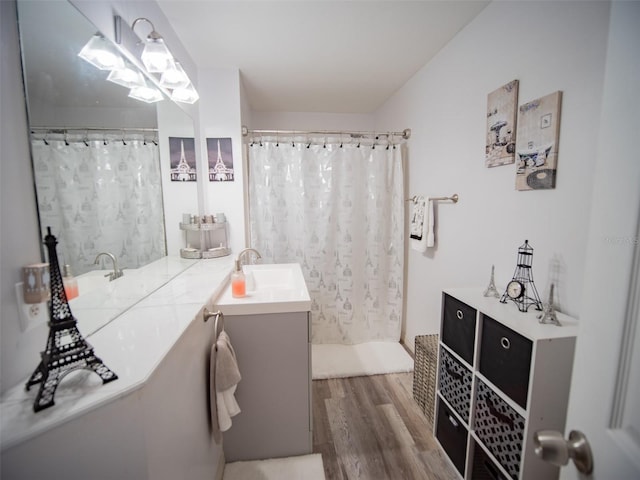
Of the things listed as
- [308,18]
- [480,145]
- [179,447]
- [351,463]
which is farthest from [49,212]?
[480,145]

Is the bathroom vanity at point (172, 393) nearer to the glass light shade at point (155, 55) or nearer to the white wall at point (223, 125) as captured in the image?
the white wall at point (223, 125)

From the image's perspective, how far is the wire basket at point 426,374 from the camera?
1.63 metres

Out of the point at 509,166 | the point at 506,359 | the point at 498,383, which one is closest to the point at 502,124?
the point at 509,166

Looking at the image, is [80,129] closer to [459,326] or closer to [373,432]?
[459,326]

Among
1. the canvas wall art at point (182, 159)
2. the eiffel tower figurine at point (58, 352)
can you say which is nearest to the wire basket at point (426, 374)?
the eiffel tower figurine at point (58, 352)

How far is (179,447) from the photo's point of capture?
788mm

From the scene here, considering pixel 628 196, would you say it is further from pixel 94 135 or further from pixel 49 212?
pixel 94 135

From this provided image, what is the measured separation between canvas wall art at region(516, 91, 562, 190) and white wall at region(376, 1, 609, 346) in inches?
1.1

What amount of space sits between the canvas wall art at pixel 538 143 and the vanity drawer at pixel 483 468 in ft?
3.96

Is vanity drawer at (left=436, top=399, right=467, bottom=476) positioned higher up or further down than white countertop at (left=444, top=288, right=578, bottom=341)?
further down

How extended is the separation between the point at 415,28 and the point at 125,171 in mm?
1769

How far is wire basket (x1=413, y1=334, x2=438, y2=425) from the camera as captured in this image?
1633 millimetres

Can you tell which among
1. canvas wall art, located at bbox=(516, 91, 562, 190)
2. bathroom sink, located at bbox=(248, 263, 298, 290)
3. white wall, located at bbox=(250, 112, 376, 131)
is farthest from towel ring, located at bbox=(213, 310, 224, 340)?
white wall, located at bbox=(250, 112, 376, 131)

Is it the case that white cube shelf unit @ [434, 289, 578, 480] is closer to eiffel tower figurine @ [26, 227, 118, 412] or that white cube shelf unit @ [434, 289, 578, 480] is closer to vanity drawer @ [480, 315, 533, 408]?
vanity drawer @ [480, 315, 533, 408]
